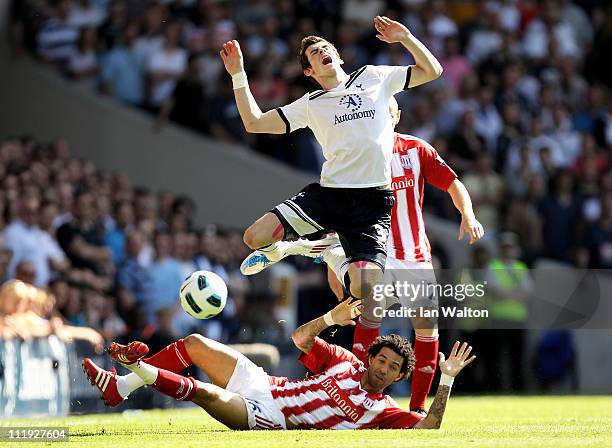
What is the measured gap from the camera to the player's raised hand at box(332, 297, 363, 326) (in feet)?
33.6

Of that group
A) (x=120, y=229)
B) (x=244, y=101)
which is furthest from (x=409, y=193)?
(x=120, y=229)

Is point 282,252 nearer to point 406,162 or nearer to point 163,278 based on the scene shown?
point 406,162

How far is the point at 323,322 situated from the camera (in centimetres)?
1003

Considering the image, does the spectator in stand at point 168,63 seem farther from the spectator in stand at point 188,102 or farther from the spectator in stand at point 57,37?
the spectator in stand at point 57,37

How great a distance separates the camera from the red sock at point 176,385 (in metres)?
9.20

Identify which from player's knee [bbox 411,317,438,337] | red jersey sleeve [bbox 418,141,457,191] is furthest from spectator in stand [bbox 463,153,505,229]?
player's knee [bbox 411,317,438,337]

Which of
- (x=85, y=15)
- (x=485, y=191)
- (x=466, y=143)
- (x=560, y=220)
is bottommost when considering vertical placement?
(x=560, y=220)

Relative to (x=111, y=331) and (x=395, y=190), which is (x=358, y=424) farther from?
(x=111, y=331)

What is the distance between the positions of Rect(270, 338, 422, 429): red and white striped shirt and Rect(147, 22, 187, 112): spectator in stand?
10164 millimetres

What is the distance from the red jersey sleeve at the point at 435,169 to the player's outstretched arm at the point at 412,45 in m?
0.70

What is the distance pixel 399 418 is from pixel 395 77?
8.84 feet

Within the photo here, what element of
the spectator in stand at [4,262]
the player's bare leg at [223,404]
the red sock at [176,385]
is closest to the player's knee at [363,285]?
the player's bare leg at [223,404]

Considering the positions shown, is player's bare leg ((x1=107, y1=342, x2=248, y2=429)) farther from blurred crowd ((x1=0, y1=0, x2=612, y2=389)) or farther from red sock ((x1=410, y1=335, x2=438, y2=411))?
blurred crowd ((x1=0, y1=0, x2=612, y2=389))

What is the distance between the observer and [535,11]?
22.1 m
